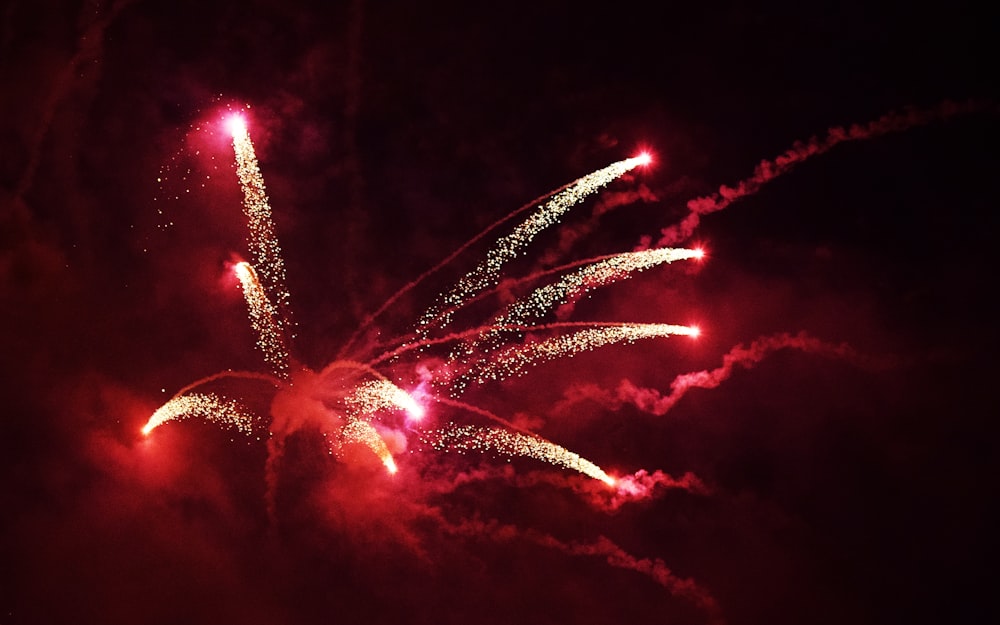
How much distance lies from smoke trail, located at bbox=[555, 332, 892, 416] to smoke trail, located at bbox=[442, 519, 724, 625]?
0.94 m

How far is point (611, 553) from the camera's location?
4.83 metres

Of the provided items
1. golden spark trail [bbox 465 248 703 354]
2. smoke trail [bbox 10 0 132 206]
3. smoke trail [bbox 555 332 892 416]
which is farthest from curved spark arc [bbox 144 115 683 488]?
smoke trail [bbox 10 0 132 206]

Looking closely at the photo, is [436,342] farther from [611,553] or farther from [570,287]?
[611,553]

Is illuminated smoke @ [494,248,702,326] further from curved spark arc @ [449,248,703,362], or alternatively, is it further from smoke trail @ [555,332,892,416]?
smoke trail @ [555,332,892,416]

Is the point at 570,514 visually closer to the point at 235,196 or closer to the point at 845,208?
the point at 845,208

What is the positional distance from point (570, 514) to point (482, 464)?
28.3 inches

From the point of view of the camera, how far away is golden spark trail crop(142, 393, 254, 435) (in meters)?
5.07

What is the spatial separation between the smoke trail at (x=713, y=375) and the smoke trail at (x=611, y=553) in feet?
3.08

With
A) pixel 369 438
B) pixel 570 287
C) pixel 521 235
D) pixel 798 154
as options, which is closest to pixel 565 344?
pixel 570 287

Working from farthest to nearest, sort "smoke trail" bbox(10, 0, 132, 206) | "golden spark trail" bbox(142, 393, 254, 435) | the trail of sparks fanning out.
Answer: "smoke trail" bbox(10, 0, 132, 206) < "golden spark trail" bbox(142, 393, 254, 435) < the trail of sparks fanning out

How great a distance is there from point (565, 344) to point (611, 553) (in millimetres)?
1510

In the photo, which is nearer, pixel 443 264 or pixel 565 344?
pixel 565 344

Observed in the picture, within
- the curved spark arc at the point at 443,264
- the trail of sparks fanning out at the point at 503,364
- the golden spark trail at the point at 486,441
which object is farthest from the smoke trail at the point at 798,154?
the golden spark trail at the point at 486,441

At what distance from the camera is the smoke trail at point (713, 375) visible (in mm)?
4742
